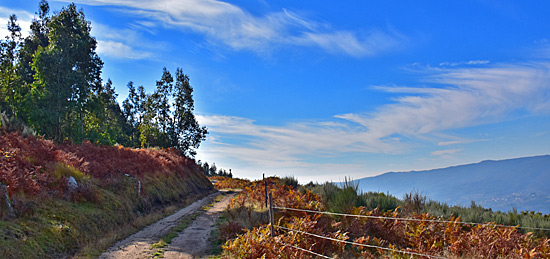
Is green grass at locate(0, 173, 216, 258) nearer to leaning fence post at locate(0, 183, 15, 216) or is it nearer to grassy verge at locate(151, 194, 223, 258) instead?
leaning fence post at locate(0, 183, 15, 216)

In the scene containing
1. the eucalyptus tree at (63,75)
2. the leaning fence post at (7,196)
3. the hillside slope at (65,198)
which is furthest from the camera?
the eucalyptus tree at (63,75)

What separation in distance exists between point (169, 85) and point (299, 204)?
35.5 meters

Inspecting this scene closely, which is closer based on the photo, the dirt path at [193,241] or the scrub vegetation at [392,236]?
the scrub vegetation at [392,236]

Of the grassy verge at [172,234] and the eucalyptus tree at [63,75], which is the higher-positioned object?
the eucalyptus tree at [63,75]

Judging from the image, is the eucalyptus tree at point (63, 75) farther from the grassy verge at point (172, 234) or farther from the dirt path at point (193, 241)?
the dirt path at point (193, 241)

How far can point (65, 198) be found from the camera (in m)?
11.6

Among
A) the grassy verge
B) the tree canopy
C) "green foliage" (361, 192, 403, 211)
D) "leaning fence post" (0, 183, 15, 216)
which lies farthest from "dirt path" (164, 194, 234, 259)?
the tree canopy

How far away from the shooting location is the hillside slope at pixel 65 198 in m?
8.81

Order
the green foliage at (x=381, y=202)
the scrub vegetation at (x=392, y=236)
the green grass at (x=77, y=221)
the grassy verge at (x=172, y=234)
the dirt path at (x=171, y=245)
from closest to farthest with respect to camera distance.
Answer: the scrub vegetation at (x=392, y=236)
the green grass at (x=77, y=221)
the dirt path at (x=171, y=245)
the grassy verge at (x=172, y=234)
the green foliage at (x=381, y=202)

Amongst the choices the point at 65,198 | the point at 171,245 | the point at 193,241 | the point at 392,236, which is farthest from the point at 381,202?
the point at 65,198

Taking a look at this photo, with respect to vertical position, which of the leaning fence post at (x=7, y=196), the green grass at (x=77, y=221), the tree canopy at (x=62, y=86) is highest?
the tree canopy at (x=62, y=86)

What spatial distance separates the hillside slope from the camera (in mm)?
8812

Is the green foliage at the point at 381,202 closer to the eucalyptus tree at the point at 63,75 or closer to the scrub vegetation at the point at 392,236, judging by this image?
the scrub vegetation at the point at 392,236

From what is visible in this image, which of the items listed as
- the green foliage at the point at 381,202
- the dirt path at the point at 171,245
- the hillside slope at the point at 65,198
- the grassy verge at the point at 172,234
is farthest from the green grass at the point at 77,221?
the green foliage at the point at 381,202
